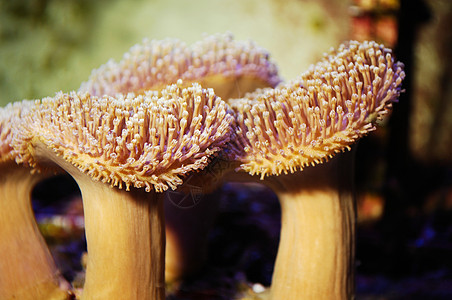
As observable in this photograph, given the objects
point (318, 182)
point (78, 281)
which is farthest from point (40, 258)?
point (318, 182)

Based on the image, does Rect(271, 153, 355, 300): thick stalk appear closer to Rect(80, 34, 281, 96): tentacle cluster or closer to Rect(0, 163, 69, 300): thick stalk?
Rect(80, 34, 281, 96): tentacle cluster

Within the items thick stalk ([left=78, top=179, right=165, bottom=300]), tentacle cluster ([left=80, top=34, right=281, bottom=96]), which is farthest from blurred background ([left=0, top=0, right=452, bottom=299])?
tentacle cluster ([left=80, top=34, right=281, bottom=96])

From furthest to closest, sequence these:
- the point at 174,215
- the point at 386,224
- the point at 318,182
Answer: the point at 386,224 → the point at 174,215 → the point at 318,182

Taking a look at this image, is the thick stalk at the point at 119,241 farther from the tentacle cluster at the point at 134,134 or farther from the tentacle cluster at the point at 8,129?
the tentacle cluster at the point at 8,129

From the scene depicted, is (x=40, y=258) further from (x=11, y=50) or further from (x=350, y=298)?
(x=11, y=50)

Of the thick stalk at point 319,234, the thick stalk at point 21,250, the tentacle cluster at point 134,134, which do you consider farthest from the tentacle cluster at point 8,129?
the thick stalk at point 319,234

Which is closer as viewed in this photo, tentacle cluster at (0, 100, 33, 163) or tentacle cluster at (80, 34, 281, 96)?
tentacle cluster at (0, 100, 33, 163)
